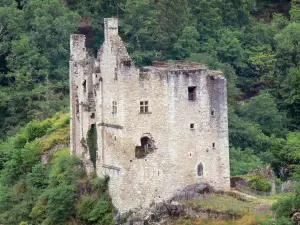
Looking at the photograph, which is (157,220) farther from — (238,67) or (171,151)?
(238,67)

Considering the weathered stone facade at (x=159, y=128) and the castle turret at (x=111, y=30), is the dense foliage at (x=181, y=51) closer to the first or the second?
the weathered stone facade at (x=159, y=128)

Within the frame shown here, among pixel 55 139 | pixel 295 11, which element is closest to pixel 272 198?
pixel 55 139

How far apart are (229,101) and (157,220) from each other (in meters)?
31.6

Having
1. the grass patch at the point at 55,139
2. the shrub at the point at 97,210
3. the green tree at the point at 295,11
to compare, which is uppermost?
the green tree at the point at 295,11

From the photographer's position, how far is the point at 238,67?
119 metres

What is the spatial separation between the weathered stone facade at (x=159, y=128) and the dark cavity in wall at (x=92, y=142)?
2.39 m

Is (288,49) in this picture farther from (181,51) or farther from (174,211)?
(174,211)

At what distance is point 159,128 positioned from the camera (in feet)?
270

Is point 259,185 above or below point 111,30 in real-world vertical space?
below

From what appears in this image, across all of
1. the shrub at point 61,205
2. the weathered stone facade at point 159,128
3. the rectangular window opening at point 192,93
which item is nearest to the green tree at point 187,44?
the shrub at point 61,205

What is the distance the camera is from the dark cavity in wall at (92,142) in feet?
284

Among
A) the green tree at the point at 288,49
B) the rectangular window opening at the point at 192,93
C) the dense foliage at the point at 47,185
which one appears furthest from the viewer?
the green tree at the point at 288,49

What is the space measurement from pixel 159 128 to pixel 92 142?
590 centimetres

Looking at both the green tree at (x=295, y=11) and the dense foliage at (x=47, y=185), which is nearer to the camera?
the dense foliage at (x=47, y=185)
